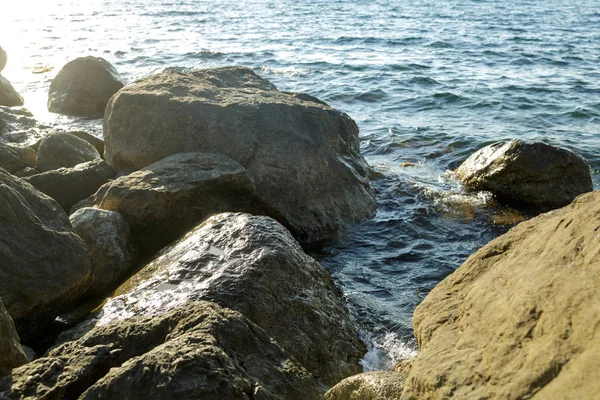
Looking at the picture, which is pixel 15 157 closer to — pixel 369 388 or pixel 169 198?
pixel 169 198

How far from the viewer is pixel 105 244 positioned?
19.8ft

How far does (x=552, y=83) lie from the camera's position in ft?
51.8

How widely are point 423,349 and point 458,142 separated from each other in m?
8.90

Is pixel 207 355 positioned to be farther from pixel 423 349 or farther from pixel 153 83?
pixel 153 83

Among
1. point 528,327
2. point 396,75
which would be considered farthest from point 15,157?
point 396,75

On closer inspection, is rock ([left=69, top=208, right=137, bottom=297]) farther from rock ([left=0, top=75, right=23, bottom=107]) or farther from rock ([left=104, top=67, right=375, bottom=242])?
rock ([left=0, top=75, right=23, bottom=107])

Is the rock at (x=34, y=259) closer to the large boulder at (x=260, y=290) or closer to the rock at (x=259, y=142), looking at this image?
the large boulder at (x=260, y=290)

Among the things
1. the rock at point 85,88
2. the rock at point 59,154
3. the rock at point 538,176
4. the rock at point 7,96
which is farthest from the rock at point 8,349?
the rock at point 7,96

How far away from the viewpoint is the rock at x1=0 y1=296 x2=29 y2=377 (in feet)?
11.2

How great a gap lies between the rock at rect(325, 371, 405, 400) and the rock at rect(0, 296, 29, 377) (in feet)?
5.77

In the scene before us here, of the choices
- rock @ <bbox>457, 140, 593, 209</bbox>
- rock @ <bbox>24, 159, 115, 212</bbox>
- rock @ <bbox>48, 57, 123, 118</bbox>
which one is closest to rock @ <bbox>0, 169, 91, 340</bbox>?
rock @ <bbox>24, 159, 115, 212</bbox>

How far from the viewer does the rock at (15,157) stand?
822 cm

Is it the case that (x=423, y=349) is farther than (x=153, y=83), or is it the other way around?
(x=153, y=83)

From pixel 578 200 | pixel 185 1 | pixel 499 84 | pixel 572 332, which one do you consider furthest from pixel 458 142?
pixel 185 1
